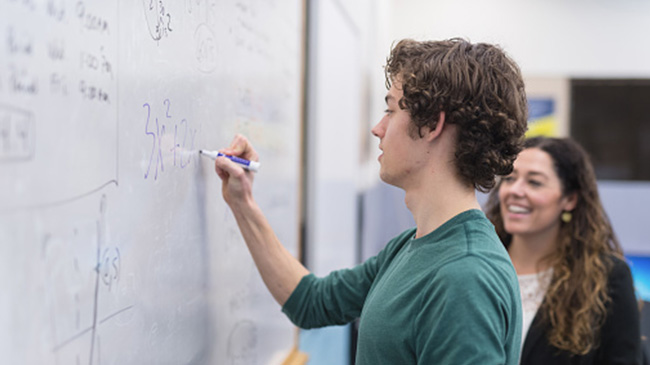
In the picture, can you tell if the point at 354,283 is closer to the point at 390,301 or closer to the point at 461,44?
the point at 390,301

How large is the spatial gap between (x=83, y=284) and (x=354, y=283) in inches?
23.7

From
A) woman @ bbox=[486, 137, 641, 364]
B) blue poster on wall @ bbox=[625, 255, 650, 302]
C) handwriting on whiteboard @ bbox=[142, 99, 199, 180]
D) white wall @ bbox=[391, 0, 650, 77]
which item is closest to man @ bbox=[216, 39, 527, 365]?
handwriting on whiteboard @ bbox=[142, 99, 199, 180]

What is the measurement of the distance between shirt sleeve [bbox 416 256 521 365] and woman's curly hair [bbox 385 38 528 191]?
0.63 ft

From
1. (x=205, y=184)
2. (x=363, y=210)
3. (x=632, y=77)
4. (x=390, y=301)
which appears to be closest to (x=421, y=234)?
(x=390, y=301)

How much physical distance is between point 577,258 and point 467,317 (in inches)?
37.8

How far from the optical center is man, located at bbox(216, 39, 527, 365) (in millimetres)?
758

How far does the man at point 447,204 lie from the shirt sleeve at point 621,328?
2.36ft

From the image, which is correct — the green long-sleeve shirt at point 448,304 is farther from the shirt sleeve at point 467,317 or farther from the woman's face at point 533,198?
the woman's face at point 533,198

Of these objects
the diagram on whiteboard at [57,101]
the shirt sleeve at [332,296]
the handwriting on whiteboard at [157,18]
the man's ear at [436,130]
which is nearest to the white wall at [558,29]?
the shirt sleeve at [332,296]

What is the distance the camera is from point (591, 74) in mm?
4566

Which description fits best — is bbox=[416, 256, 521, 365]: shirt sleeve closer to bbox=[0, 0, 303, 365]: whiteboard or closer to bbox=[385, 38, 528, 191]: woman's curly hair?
bbox=[385, 38, 528, 191]: woman's curly hair

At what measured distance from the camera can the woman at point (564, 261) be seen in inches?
56.3

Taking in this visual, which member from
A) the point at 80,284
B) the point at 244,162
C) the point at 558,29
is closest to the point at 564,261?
the point at 244,162

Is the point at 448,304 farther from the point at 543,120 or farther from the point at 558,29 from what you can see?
the point at 558,29
